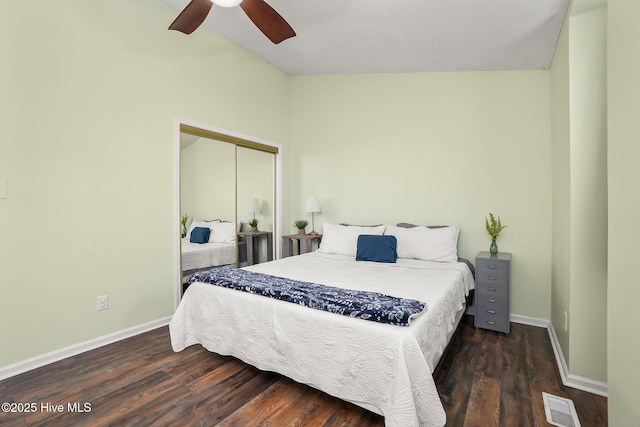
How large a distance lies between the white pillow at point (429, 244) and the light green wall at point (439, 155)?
0.97 ft

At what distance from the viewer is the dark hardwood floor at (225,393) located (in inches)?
67.9

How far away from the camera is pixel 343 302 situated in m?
1.86

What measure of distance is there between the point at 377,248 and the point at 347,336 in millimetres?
1634

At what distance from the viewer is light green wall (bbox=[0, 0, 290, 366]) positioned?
220cm

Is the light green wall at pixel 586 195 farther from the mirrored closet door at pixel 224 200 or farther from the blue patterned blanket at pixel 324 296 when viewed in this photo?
the mirrored closet door at pixel 224 200

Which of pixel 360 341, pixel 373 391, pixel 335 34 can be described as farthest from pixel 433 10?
pixel 373 391

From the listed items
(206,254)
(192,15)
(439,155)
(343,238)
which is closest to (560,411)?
(343,238)

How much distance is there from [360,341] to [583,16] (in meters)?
2.53

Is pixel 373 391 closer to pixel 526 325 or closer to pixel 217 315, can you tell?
pixel 217 315

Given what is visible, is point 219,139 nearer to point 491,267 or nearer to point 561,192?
point 491,267

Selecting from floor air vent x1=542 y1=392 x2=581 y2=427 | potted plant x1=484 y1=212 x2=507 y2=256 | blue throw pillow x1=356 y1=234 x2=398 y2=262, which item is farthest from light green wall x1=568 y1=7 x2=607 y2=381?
blue throw pillow x1=356 y1=234 x2=398 y2=262

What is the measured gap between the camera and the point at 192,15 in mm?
2248

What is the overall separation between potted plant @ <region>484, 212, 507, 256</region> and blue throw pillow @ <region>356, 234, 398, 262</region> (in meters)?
0.96

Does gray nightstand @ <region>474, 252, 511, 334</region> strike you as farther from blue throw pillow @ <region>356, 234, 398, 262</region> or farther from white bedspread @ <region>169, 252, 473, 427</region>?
blue throw pillow @ <region>356, 234, 398, 262</region>
